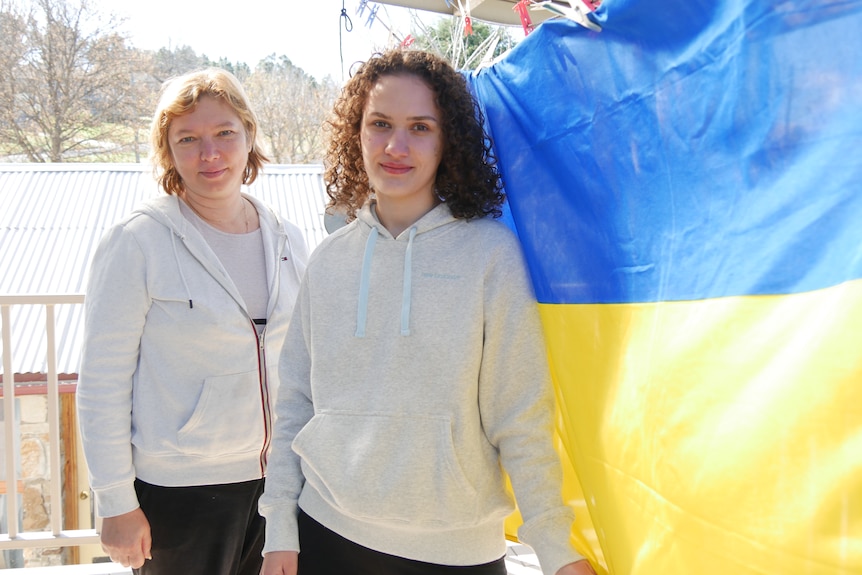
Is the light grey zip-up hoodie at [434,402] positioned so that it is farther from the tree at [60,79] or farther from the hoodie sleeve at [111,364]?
the tree at [60,79]

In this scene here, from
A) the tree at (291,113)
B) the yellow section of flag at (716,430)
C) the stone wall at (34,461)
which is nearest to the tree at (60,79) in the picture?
the tree at (291,113)

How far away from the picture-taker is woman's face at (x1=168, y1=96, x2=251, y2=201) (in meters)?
1.89

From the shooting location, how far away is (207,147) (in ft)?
6.17

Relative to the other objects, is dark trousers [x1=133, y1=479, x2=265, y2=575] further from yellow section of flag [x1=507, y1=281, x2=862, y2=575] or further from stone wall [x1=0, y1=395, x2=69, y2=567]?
stone wall [x1=0, y1=395, x2=69, y2=567]

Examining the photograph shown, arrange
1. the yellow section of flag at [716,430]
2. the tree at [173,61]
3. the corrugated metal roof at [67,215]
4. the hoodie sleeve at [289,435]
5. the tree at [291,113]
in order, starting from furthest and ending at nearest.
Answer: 1. the tree at [173,61]
2. the tree at [291,113]
3. the corrugated metal roof at [67,215]
4. the hoodie sleeve at [289,435]
5. the yellow section of flag at [716,430]

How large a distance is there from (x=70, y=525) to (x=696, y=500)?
781cm

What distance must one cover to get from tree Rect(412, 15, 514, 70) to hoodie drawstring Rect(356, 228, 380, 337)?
61cm

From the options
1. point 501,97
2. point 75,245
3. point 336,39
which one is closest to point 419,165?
point 501,97

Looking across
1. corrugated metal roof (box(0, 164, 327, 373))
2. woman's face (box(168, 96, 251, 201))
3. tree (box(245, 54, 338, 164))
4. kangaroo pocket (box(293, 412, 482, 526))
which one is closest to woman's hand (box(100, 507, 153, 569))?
kangaroo pocket (box(293, 412, 482, 526))

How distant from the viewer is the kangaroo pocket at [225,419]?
182 centimetres

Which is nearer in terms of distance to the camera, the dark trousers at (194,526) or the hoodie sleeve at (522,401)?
the hoodie sleeve at (522,401)

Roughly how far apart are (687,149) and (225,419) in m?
1.23

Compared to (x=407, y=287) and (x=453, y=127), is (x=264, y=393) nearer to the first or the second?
(x=407, y=287)

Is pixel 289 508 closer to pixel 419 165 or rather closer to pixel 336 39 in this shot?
pixel 419 165
